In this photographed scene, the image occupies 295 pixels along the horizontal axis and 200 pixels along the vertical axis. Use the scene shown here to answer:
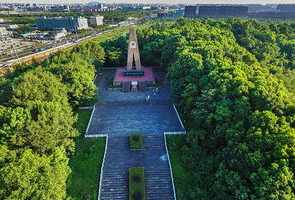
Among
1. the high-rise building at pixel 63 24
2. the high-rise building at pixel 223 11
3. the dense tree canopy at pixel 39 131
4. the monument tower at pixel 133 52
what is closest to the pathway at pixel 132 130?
the dense tree canopy at pixel 39 131

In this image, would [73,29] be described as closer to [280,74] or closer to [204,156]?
[280,74]

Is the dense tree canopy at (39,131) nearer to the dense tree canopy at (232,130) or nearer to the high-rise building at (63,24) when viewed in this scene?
the dense tree canopy at (232,130)

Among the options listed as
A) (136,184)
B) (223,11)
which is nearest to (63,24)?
(223,11)

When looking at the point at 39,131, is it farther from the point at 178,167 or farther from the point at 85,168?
the point at 178,167

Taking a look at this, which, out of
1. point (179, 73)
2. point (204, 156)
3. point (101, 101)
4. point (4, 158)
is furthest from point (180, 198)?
point (101, 101)

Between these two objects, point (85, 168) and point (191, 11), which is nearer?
point (85, 168)

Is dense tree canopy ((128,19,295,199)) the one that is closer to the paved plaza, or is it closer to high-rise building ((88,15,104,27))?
the paved plaza

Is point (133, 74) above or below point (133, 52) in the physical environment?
below
